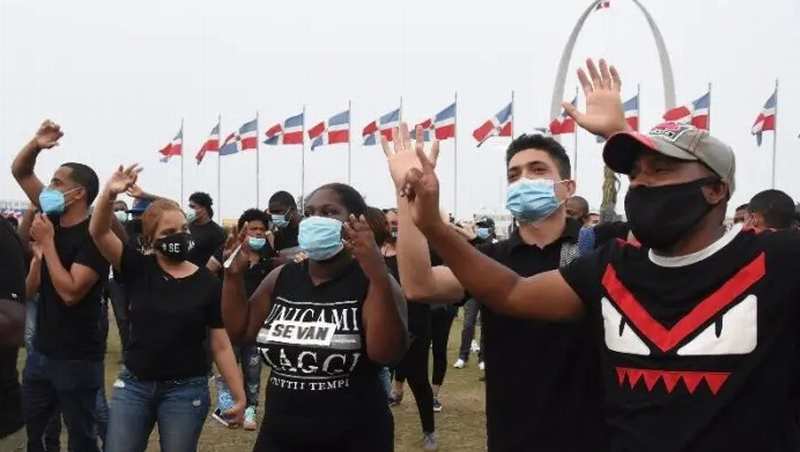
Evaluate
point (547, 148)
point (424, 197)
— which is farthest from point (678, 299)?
→ point (547, 148)

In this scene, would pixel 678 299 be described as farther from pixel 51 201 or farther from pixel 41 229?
pixel 51 201

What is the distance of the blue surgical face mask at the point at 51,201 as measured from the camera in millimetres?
5082

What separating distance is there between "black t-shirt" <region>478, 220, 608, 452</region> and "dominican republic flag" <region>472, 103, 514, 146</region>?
29.5m

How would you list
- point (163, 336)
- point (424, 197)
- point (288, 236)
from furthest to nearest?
point (288, 236) < point (163, 336) < point (424, 197)

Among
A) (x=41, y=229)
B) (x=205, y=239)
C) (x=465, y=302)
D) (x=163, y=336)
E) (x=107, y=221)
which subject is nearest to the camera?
(x=465, y=302)

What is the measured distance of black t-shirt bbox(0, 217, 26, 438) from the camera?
284 centimetres

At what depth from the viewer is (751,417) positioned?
202 cm

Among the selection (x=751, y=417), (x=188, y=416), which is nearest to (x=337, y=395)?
(x=188, y=416)

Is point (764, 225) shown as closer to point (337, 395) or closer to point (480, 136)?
point (337, 395)

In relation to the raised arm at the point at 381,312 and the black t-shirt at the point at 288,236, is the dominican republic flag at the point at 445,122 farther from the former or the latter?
the raised arm at the point at 381,312

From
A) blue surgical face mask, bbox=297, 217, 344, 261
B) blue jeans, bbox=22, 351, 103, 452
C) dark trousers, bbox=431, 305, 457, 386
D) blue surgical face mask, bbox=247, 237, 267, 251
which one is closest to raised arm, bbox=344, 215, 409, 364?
blue surgical face mask, bbox=297, 217, 344, 261

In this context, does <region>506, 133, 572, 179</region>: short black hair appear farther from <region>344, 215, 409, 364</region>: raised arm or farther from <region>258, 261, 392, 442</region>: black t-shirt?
<region>258, 261, 392, 442</region>: black t-shirt

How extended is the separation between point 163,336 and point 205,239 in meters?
3.93

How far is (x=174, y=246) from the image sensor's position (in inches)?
179
